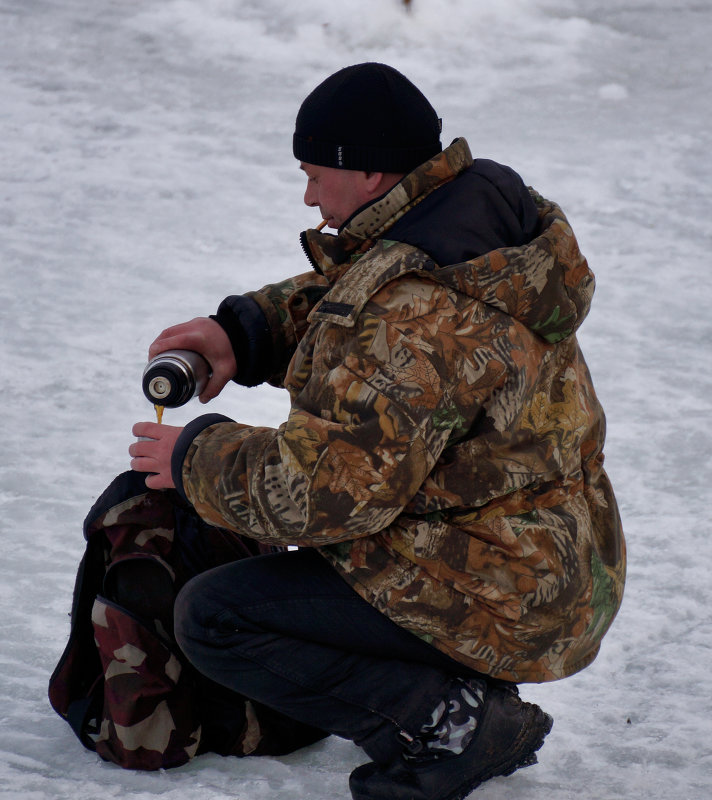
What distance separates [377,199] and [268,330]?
20.5 inches

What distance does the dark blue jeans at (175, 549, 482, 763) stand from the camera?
75.5 inches

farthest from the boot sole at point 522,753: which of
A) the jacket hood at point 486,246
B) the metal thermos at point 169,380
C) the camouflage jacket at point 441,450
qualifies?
the metal thermos at point 169,380

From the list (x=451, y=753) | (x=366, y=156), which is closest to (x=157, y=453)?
(x=366, y=156)

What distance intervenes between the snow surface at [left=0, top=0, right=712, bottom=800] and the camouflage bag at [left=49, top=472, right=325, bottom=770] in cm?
5

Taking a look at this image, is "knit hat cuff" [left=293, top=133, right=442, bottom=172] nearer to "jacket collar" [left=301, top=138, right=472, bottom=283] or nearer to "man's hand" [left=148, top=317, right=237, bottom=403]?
"jacket collar" [left=301, top=138, right=472, bottom=283]

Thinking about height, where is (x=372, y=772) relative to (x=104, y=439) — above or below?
above

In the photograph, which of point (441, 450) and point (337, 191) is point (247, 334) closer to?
point (337, 191)

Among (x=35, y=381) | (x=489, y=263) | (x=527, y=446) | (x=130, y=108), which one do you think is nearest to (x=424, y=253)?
(x=489, y=263)

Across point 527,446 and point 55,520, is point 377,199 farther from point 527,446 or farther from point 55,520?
point 55,520

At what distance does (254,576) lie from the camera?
1.96 m

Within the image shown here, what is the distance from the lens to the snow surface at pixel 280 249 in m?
2.25

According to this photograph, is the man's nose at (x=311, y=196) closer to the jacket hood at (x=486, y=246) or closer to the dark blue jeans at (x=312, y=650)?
the jacket hood at (x=486, y=246)

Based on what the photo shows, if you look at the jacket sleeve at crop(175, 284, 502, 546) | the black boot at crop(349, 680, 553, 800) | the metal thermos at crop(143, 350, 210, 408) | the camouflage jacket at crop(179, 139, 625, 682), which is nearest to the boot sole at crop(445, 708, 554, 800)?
the black boot at crop(349, 680, 553, 800)

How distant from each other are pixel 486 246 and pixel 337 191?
0.30 m
